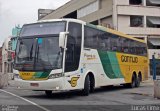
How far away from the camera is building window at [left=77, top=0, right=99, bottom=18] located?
6212 cm

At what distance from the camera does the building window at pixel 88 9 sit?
62.1 meters

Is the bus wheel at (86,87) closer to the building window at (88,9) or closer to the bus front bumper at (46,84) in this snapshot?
the bus front bumper at (46,84)

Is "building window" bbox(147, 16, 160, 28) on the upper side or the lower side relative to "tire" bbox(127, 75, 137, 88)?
upper

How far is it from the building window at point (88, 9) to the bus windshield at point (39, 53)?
4484 centimetres

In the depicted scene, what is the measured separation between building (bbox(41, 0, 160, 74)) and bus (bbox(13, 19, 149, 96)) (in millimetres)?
34815

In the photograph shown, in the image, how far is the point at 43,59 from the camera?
16.9 m

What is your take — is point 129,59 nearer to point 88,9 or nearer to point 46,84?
point 46,84

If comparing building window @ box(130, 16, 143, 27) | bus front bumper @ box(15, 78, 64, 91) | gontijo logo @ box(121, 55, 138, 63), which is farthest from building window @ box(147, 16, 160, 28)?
bus front bumper @ box(15, 78, 64, 91)

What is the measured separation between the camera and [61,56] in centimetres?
1666

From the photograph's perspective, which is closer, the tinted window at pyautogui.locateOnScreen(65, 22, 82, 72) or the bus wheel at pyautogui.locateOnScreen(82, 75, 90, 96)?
the tinted window at pyautogui.locateOnScreen(65, 22, 82, 72)

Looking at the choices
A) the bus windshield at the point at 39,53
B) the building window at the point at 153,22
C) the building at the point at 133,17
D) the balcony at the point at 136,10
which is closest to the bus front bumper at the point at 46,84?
the bus windshield at the point at 39,53

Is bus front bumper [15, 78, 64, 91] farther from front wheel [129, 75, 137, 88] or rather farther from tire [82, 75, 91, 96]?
front wheel [129, 75, 137, 88]

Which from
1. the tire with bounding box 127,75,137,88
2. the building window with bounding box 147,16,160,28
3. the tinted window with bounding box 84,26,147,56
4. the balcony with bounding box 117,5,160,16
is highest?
the balcony with bounding box 117,5,160,16

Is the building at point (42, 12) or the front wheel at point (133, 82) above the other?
the building at point (42, 12)
